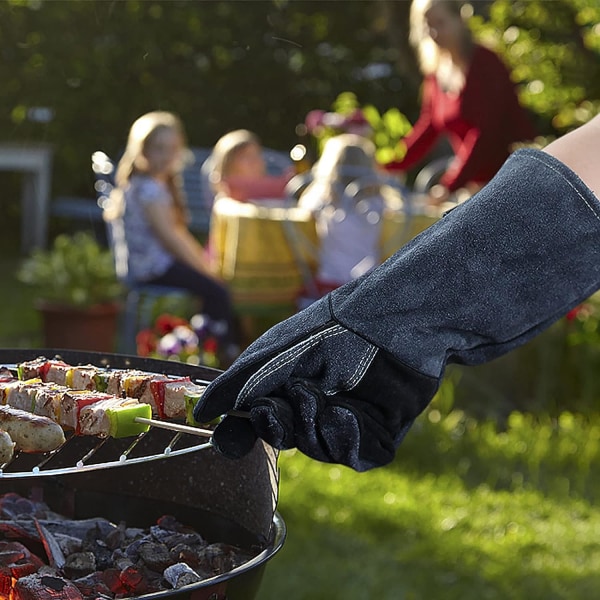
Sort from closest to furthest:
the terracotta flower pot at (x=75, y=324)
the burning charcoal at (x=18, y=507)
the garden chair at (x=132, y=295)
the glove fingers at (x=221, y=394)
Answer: the glove fingers at (x=221, y=394)
the burning charcoal at (x=18, y=507)
the garden chair at (x=132, y=295)
the terracotta flower pot at (x=75, y=324)

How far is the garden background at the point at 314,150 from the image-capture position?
328 cm

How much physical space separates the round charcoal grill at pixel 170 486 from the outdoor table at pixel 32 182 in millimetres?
6191

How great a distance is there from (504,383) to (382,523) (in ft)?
4.97

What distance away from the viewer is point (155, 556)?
1.88 metres

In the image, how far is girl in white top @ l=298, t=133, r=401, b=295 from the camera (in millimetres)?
4695

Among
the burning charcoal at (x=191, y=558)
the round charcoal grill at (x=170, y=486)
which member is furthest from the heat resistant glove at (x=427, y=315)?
the burning charcoal at (x=191, y=558)

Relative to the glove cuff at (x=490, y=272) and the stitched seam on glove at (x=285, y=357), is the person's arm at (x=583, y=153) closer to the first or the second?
the glove cuff at (x=490, y=272)

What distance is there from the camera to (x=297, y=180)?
16.9 feet

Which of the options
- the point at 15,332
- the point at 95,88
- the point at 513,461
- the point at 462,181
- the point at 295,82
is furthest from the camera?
the point at 295,82

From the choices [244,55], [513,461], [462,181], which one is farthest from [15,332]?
[244,55]

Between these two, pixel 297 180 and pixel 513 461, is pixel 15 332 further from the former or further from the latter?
pixel 513 461

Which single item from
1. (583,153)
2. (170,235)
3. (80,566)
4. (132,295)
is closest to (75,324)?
(132,295)

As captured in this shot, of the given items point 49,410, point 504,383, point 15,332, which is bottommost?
point 15,332

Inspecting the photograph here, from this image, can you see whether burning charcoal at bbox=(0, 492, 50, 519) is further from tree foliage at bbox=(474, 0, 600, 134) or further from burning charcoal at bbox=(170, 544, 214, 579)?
tree foliage at bbox=(474, 0, 600, 134)
